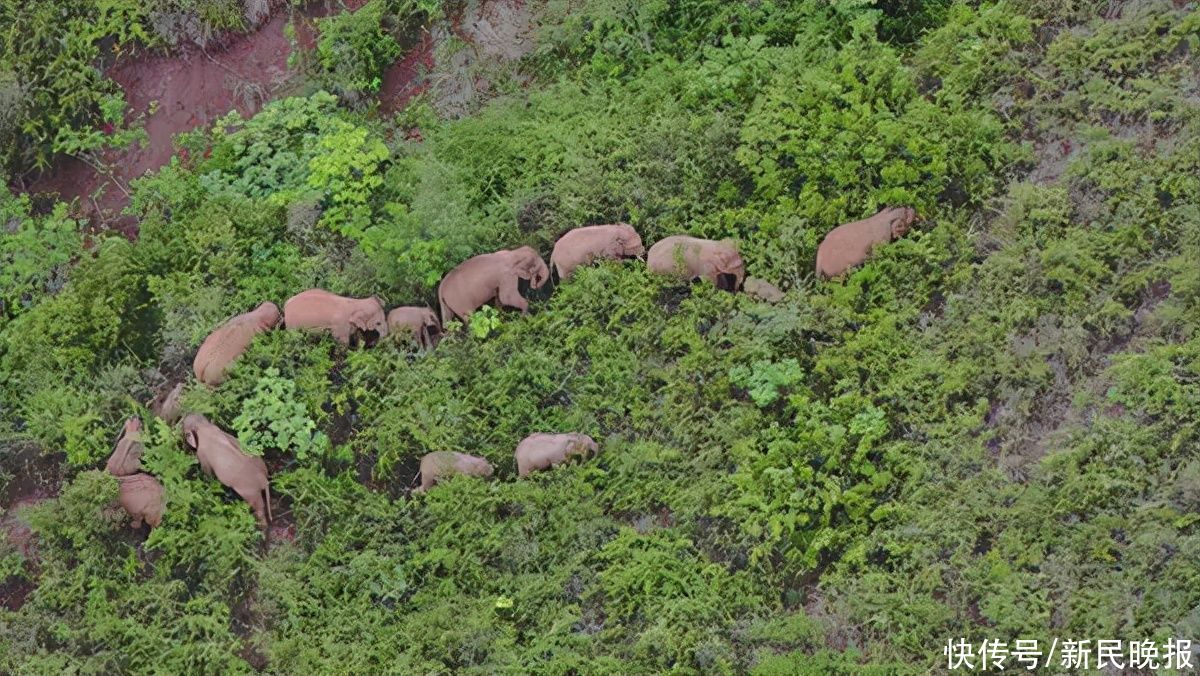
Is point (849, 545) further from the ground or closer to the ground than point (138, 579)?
further from the ground

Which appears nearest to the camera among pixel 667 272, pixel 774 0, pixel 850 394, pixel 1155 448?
pixel 1155 448

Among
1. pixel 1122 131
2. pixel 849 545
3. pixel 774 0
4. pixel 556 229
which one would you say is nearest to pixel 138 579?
pixel 556 229

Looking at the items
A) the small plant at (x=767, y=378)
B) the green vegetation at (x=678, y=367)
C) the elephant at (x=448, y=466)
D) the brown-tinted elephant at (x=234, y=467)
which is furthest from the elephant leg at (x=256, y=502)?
the small plant at (x=767, y=378)

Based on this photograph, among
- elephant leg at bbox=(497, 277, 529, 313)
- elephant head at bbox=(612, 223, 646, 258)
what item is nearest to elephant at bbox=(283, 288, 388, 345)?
elephant leg at bbox=(497, 277, 529, 313)

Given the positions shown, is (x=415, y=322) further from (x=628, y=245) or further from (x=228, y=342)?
(x=628, y=245)

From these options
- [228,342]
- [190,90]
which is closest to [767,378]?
[228,342]

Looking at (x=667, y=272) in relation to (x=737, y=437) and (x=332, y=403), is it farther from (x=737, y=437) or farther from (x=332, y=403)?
(x=332, y=403)

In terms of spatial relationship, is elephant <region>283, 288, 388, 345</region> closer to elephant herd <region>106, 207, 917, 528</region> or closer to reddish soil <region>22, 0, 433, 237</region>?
elephant herd <region>106, 207, 917, 528</region>
